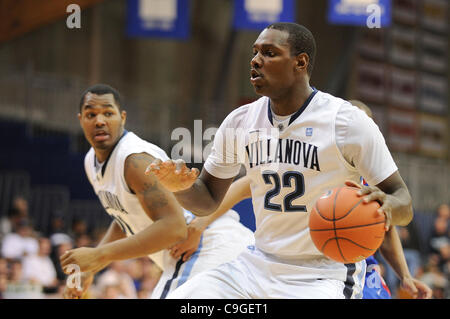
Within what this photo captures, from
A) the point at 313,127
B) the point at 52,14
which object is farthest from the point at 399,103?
the point at 313,127

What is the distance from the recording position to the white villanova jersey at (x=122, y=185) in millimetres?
4516

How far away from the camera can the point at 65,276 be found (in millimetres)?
9750

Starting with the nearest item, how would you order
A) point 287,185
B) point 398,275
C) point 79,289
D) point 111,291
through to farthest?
point 287,185 < point 79,289 < point 398,275 < point 111,291

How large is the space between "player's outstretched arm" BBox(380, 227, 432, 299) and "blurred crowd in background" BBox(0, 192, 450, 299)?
3.87m

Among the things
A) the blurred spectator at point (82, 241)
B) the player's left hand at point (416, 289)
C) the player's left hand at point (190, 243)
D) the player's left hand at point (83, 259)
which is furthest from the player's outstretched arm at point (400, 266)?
the blurred spectator at point (82, 241)

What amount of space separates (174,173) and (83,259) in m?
0.84

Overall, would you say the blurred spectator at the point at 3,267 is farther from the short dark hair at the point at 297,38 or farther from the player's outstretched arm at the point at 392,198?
the player's outstretched arm at the point at 392,198

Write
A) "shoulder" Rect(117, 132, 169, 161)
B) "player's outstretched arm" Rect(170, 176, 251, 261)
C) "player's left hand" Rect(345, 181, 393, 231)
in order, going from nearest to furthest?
"player's left hand" Rect(345, 181, 393, 231) → "shoulder" Rect(117, 132, 169, 161) → "player's outstretched arm" Rect(170, 176, 251, 261)

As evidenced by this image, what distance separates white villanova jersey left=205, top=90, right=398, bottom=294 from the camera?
11.3 feet

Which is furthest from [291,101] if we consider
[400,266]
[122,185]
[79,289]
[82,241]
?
[82,241]

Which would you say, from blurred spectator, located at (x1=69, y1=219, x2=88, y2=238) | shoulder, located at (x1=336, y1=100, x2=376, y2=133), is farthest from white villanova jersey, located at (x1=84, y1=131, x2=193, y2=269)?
blurred spectator, located at (x1=69, y1=219, x2=88, y2=238)

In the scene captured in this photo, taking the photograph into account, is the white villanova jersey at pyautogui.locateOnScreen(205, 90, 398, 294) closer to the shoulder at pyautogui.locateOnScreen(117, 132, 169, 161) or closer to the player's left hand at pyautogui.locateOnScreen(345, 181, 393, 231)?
the player's left hand at pyautogui.locateOnScreen(345, 181, 393, 231)

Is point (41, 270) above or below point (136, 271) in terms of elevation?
above

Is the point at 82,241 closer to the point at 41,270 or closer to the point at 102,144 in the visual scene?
the point at 41,270
